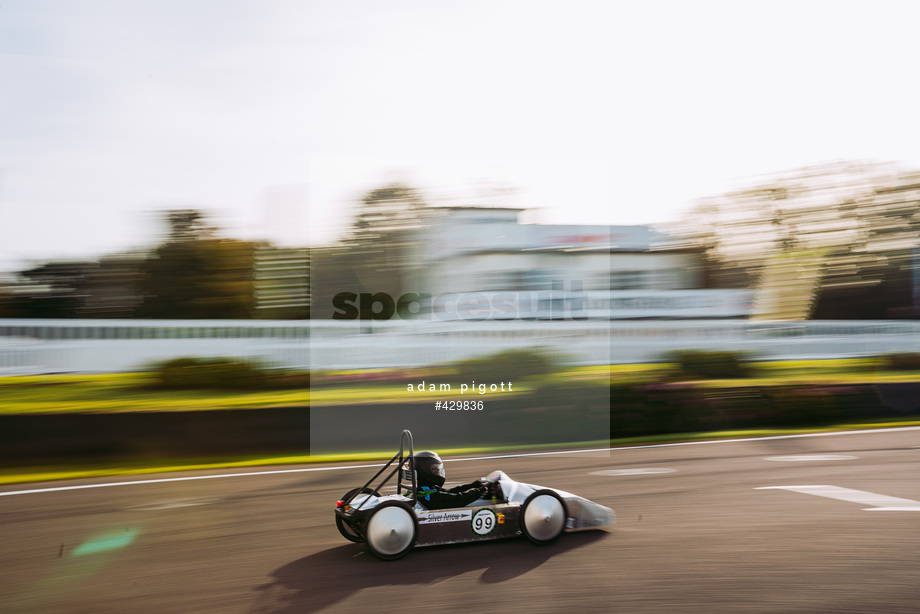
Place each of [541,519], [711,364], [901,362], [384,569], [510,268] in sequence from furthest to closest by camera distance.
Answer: [901,362], [711,364], [510,268], [541,519], [384,569]

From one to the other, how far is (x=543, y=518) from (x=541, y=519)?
2cm

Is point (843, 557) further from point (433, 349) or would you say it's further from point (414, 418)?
point (433, 349)

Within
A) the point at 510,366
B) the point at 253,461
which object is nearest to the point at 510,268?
the point at 510,366

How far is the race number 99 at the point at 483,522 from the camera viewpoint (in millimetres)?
4438

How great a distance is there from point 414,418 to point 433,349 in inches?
74.1

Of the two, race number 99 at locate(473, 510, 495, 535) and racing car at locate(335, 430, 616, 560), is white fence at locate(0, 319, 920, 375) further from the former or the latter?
race number 99 at locate(473, 510, 495, 535)

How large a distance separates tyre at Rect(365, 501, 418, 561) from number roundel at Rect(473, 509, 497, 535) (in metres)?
0.47

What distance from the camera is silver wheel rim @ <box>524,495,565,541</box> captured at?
14.5 feet

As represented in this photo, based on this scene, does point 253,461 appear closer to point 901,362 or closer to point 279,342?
point 279,342

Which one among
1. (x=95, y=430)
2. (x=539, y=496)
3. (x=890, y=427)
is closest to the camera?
(x=539, y=496)

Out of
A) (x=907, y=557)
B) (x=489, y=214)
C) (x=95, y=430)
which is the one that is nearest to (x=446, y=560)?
(x=907, y=557)

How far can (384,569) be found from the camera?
13.4 feet

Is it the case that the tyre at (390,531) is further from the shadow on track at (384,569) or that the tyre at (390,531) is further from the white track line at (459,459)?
the white track line at (459,459)

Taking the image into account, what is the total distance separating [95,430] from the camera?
813 cm
